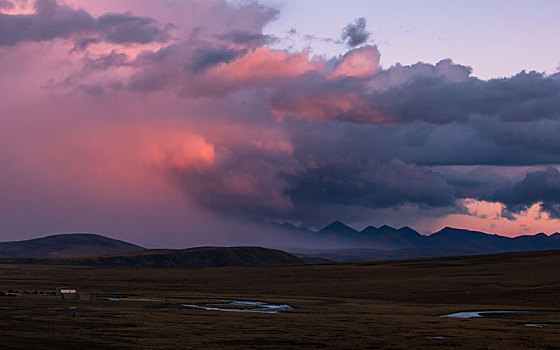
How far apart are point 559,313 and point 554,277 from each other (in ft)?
159

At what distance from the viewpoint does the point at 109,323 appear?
52875 millimetres

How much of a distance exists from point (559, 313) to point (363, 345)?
35.6 m

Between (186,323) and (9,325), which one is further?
(186,323)

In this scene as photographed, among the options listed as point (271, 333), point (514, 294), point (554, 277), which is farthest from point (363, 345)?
point (554, 277)

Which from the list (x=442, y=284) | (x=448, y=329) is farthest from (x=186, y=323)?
(x=442, y=284)

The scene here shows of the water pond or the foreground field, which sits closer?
the foreground field

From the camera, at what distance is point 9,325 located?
159 ft

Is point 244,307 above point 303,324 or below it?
below

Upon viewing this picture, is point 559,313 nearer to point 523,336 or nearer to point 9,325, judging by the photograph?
point 523,336

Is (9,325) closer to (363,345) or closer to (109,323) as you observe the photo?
(109,323)

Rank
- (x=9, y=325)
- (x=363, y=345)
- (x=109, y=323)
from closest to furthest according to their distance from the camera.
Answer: (x=363, y=345), (x=9, y=325), (x=109, y=323)

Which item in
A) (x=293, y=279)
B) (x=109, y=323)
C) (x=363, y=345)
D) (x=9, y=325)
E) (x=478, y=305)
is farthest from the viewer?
(x=293, y=279)

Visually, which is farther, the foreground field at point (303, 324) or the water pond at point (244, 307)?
the water pond at point (244, 307)

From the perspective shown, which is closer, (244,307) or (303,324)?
(303,324)
